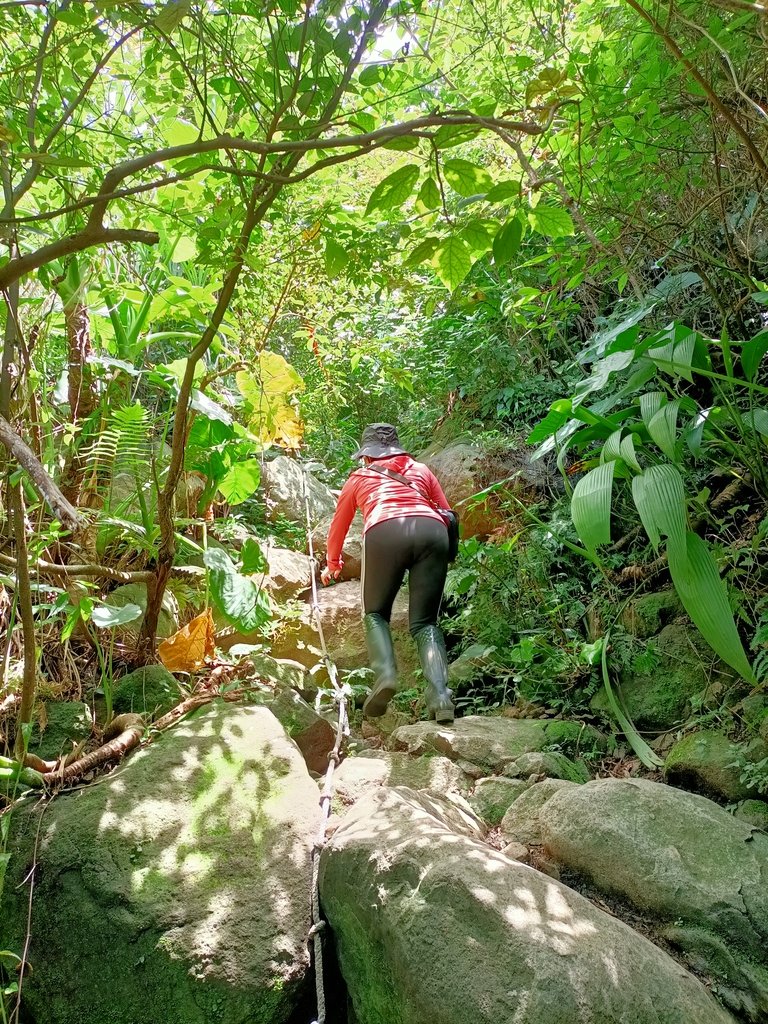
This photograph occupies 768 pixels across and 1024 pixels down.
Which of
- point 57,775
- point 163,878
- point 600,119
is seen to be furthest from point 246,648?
point 600,119

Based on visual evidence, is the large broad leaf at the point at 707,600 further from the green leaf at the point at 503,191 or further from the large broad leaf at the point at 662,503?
the green leaf at the point at 503,191

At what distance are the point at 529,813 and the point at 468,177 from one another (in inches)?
92.6

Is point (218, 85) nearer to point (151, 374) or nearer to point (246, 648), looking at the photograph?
point (151, 374)

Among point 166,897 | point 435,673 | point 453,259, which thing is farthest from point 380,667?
point 453,259

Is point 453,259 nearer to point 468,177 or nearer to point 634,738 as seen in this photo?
point 468,177

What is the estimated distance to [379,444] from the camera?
4.41 m

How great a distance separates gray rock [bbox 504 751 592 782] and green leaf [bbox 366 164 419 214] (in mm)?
2529

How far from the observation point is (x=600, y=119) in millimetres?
2498

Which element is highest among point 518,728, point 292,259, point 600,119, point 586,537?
point 600,119

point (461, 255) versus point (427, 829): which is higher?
point (461, 255)

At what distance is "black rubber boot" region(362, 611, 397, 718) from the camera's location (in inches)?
140

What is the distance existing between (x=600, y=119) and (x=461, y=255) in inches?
59.5

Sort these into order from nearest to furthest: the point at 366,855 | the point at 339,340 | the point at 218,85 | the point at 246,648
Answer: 1. the point at 218,85
2. the point at 366,855
3. the point at 246,648
4. the point at 339,340

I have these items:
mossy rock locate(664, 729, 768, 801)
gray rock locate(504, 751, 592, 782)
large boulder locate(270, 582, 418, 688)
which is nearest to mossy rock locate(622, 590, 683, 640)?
mossy rock locate(664, 729, 768, 801)
